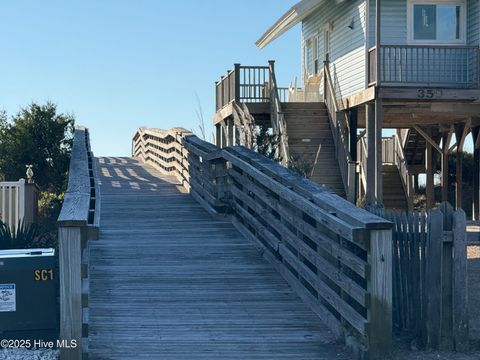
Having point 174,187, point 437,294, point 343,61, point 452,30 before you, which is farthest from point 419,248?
point 343,61

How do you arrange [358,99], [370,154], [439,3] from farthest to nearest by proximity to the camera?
[439,3] → [358,99] → [370,154]

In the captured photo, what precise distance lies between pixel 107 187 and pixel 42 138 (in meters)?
4.38

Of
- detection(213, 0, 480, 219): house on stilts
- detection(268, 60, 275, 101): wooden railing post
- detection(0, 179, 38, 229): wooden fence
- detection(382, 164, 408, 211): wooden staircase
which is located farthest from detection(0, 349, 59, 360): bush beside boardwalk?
detection(382, 164, 408, 211): wooden staircase

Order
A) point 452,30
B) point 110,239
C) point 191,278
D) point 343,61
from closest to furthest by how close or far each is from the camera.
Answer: point 191,278
point 110,239
point 452,30
point 343,61

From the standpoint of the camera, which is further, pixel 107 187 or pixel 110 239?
pixel 107 187

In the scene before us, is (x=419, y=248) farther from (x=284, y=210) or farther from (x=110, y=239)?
(x=110, y=239)

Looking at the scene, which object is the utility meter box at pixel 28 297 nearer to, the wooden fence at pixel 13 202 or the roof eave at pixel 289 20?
the wooden fence at pixel 13 202

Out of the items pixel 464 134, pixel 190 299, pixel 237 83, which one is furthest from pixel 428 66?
pixel 190 299

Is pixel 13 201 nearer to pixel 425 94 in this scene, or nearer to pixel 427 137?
pixel 425 94

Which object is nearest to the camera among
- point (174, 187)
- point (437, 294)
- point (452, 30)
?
point (437, 294)

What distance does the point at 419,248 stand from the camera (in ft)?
23.7

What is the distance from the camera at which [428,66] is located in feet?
64.0

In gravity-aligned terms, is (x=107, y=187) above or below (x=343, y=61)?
below

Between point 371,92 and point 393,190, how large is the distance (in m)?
7.94
